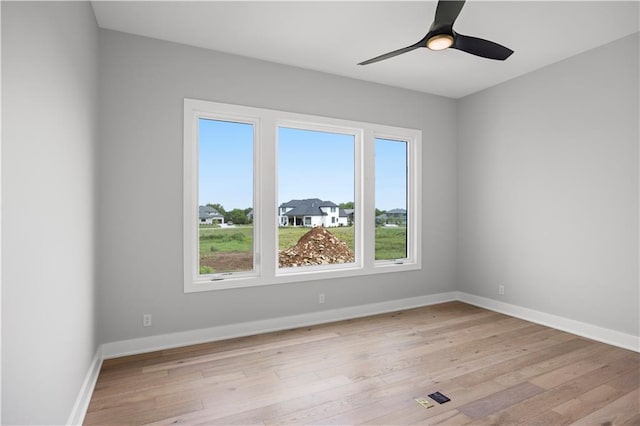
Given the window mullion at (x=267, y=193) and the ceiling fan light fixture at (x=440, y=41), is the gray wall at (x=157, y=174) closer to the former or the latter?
the window mullion at (x=267, y=193)

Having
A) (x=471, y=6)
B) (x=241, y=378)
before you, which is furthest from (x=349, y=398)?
(x=471, y=6)

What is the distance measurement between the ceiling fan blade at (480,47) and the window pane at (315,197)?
74.1 inches

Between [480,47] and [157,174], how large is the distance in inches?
114

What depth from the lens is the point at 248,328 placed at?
355 centimetres

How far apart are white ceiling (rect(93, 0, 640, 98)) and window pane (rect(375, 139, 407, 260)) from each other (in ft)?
3.71

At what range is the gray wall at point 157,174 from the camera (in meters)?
3.01

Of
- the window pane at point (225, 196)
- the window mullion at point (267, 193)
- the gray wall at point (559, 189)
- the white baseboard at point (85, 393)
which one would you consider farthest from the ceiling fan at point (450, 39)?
the white baseboard at point (85, 393)

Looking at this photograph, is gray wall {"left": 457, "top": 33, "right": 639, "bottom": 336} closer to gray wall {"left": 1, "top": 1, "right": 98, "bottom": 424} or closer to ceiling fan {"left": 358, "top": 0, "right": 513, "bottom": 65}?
ceiling fan {"left": 358, "top": 0, "right": 513, "bottom": 65}

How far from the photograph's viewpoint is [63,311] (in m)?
1.82

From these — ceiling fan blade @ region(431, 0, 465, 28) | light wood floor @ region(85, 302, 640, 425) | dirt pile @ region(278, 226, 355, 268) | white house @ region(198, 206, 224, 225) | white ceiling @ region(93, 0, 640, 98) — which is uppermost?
white ceiling @ region(93, 0, 640, 98)

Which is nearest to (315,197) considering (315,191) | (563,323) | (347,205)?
(315,191)

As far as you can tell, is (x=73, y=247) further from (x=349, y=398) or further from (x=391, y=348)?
(x=391, y=348)

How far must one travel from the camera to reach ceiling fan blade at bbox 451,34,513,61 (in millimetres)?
2468

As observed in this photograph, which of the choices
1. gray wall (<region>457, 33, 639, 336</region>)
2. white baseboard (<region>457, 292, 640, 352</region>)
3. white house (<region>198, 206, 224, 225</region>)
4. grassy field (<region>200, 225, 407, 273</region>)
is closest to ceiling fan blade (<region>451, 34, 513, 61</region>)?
gray wall (<region>457, 33, 639, 336</region>)
